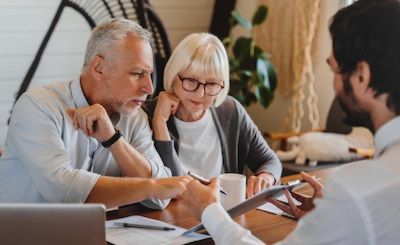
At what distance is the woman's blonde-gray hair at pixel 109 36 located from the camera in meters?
2.12

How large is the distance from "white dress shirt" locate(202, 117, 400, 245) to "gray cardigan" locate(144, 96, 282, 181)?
1235 mm

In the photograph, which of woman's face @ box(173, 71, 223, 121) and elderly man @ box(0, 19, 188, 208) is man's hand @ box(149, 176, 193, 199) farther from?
woman's face @ box(173, 71, 223, 121)

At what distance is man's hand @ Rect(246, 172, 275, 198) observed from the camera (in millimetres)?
2203

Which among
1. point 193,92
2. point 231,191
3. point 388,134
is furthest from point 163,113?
point 388,134

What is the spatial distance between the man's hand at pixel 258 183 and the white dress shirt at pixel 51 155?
11.7 inches

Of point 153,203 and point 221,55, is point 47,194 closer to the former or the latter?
point 153,203

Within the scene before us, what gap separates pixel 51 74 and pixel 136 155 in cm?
211

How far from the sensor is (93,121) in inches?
78.7

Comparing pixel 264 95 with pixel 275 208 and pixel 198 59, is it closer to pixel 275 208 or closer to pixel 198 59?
pixel 198 59

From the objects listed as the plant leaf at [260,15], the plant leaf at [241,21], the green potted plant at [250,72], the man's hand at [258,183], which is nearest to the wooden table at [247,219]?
the man's hand at [258,183]

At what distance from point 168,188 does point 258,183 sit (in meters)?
0.48

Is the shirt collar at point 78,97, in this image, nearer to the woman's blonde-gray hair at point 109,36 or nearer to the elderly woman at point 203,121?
the woman's blonde-gray hair at point 109,36

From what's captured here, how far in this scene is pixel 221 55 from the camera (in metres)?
2.49

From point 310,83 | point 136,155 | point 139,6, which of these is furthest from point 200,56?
point 310,83
